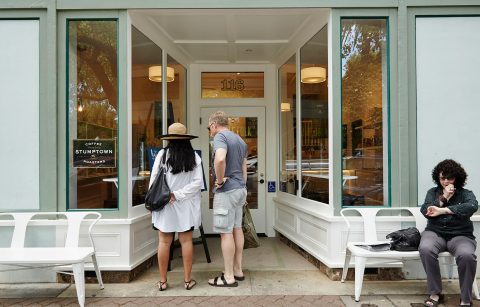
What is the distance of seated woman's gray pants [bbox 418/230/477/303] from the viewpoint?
3.39m

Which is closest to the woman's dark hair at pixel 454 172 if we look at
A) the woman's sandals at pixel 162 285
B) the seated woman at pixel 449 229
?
the seated woman at pixel 449 229

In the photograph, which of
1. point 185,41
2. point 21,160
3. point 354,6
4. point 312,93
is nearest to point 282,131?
point 312,93

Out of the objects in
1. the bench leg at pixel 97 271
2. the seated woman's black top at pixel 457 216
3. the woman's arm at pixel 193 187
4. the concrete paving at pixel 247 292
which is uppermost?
the woman's arm at pixel 193 187

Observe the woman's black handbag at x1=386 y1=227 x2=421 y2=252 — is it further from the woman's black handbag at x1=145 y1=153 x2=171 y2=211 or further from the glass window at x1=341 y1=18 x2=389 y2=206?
the woman's black handbag at x1=145 y1=153 x2=171 y2=211

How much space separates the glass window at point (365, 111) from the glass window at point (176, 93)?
2.47 metres

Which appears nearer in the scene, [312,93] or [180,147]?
[180,147]

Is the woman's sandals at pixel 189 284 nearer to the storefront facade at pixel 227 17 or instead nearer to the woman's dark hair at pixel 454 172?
the storefront facade at pixel 227 17

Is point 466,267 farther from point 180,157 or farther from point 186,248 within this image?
point 180,157

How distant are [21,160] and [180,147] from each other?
183 centimetres

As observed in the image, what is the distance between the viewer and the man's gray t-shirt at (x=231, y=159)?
3.99 meters

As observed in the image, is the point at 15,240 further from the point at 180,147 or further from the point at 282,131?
the point at 282,131

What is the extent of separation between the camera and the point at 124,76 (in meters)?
4.28

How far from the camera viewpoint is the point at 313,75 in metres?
5.02

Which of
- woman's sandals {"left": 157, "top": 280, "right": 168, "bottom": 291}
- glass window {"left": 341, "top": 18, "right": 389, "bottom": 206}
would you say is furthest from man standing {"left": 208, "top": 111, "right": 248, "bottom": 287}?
glass window {"left": 341, "top": 18, "right": 389, "bottom": 206}
